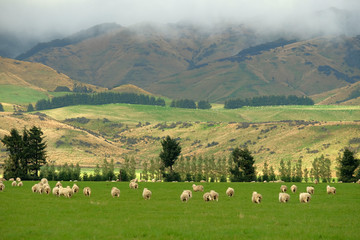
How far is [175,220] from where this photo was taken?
112 ft

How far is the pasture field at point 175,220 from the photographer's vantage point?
28.2 meters

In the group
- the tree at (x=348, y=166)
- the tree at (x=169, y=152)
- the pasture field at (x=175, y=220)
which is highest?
the tree at (x=169, y=152)

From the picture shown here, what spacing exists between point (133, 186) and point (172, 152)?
40.9 metres

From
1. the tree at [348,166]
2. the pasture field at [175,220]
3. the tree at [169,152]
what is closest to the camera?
the pasture field at [175,220]

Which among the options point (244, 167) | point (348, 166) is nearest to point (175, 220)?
point (244, 167)

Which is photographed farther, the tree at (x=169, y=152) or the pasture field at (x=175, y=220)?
the tree at (x=169, y=152)

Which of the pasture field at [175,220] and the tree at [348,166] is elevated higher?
the tree at [348,166]

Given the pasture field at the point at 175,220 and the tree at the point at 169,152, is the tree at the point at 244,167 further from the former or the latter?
the pasture field at the point at 175,220

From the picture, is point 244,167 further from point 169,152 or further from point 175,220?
point 175,220

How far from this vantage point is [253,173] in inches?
4230

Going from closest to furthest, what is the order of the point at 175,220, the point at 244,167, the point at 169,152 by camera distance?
the point at 175,220 < the point at 244,167 < the point at 169,152

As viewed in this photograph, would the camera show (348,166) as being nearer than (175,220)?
No

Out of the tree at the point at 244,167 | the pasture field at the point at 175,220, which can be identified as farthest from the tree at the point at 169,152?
the pasture field at the point at 175,220

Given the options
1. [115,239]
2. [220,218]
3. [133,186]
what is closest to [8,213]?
[115,239]
